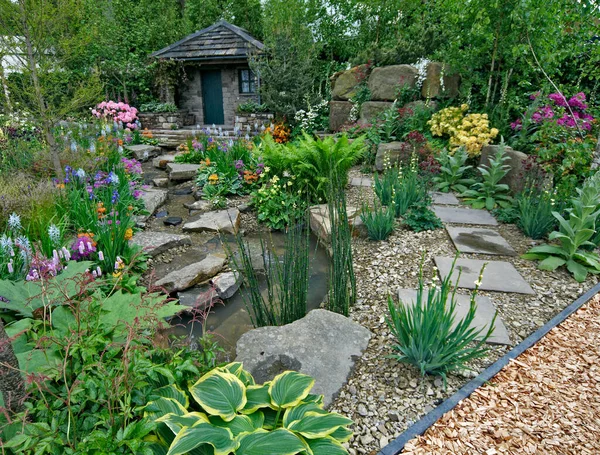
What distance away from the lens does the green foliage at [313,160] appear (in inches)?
185

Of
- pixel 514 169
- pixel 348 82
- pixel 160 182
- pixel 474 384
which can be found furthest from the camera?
pixel 348 82

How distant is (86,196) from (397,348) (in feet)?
10.3

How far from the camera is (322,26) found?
421 inches

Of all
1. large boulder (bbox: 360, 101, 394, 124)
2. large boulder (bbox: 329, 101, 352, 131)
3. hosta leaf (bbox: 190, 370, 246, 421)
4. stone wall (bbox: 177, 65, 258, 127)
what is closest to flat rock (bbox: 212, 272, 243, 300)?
hosta leaf (bbox: 190, 370, 246, 421)

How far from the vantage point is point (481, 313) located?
8.13 feet

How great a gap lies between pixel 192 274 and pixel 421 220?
2.37m

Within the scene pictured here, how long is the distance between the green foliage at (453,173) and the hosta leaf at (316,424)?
4403 mm

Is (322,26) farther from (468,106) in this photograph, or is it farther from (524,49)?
(524,49)

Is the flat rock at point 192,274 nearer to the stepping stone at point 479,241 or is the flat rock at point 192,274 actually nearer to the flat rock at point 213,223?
the flat rock at point 213,223

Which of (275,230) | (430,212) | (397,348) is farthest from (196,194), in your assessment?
(397,348)

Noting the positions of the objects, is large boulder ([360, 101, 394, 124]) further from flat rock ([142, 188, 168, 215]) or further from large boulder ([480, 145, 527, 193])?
flat rock ([142, 188, 168, 215])

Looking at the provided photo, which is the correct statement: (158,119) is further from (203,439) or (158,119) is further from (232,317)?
(203,439)

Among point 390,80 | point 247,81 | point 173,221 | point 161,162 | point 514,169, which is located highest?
point 247,81

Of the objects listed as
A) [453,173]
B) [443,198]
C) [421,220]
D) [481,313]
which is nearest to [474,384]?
[481,313]
